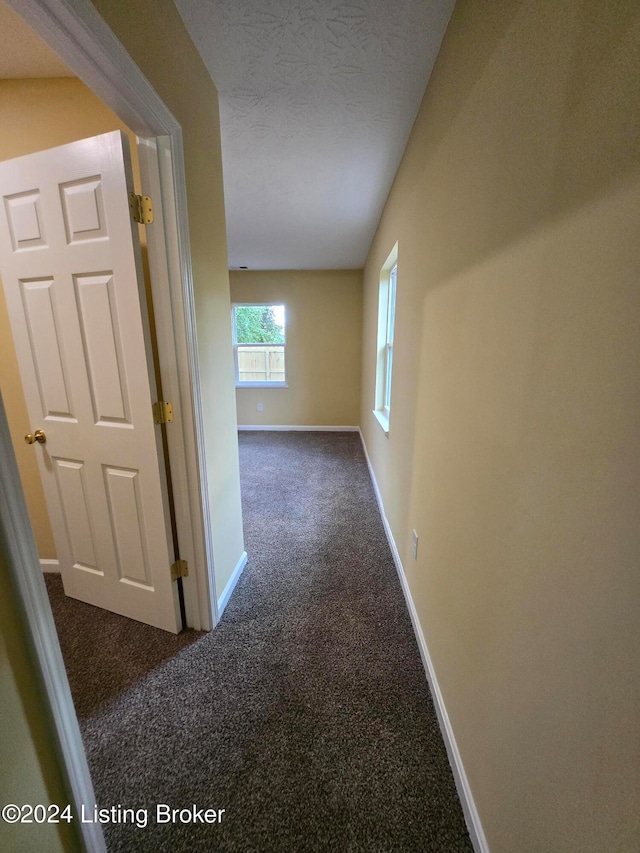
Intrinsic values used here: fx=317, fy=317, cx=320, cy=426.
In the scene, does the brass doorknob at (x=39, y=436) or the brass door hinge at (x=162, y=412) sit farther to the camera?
the brass doorknob at (x=39, y=436)

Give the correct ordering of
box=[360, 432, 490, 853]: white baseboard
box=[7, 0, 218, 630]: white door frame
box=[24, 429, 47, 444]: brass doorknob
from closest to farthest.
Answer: box=[7, 0, 218, 630]: white door frame → box=[360, 432, 490, 853]: white baseboard → box=[24, 429, 47, 444]: brass doorknob

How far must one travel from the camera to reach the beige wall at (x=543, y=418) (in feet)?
1.58

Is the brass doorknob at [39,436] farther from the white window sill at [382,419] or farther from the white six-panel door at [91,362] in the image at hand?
the white window sill at [382,419]

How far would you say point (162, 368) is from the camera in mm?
1345

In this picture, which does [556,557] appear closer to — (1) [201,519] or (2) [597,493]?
(2) [597,493]

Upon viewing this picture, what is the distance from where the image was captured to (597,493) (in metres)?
0.52

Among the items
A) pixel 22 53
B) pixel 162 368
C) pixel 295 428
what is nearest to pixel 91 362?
pixel 162 368

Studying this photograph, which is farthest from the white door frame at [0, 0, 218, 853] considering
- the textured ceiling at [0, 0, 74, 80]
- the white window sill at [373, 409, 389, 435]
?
the white window sill at [373, 409, 389, 435]

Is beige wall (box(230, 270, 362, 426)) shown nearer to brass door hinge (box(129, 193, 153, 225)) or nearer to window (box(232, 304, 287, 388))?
window (box(232, 304, 287, 388))

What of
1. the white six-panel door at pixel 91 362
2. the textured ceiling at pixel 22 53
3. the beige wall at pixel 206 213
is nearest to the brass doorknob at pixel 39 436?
the white six-panel door at pixel 91 362

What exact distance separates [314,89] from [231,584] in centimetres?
257

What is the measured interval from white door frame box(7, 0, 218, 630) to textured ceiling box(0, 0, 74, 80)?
566mm

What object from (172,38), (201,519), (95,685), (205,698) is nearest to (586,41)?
(172,38)

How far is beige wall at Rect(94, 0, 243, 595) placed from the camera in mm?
1014
